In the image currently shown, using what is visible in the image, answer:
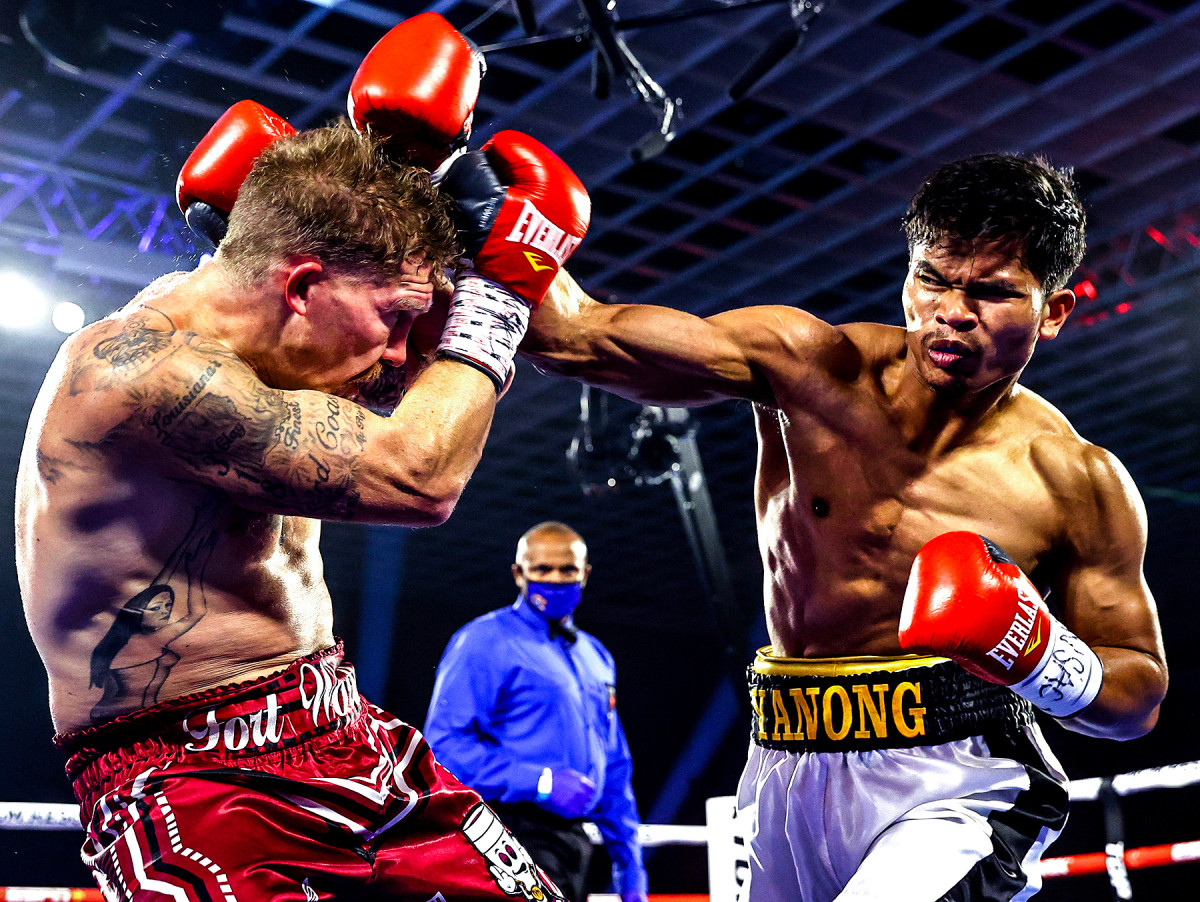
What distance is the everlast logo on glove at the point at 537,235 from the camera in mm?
1550

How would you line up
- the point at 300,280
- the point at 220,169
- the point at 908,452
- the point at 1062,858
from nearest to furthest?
the point at 300,280, the point at 220,169, the point at 908,452, the point at 1062,858

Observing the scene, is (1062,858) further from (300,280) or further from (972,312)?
(300,280)

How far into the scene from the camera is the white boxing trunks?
66.1 inches

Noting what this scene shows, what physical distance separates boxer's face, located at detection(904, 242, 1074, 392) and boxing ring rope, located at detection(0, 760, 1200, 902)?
49.7 inches

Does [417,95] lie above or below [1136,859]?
above

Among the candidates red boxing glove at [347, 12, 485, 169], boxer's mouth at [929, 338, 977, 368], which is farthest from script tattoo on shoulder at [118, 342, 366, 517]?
boxer's mouth at [929, 338, 977, 368]

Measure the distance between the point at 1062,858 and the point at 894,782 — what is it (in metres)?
1.92

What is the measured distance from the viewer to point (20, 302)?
6344 millimetres

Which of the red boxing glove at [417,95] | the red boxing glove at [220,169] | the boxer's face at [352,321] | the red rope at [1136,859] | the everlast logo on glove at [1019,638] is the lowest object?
the red rope at [1136,859]

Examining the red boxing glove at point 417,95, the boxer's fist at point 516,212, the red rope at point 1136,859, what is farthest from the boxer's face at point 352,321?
the red rope at point 1136,859

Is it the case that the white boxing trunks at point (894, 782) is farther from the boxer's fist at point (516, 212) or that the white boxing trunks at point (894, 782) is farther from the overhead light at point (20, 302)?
the overhead light at point (20, 302)

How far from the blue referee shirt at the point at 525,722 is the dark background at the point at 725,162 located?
6.55 ft

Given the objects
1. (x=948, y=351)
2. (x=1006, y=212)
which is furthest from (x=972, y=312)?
(x=1006, y=212)

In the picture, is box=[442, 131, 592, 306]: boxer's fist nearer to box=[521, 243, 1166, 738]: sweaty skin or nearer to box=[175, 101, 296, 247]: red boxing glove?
box=[521, 243, 1166, 738]: sweaty skin
